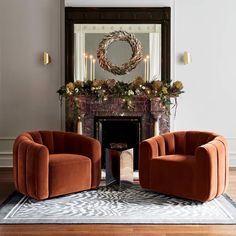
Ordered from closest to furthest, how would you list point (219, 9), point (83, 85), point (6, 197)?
point (6, 197) < point (83, 85) < point (219, 9)

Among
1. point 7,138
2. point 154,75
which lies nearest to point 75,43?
point 154,75

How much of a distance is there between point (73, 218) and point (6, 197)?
1.16 meters

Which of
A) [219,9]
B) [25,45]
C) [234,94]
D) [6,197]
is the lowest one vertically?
[6,197]

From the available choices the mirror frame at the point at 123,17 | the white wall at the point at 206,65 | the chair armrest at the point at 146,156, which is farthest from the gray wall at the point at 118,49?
the chair armrest at the point at 146,156

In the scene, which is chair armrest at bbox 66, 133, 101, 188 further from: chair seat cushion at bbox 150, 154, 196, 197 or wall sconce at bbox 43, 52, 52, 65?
wall sconce at bbox 43, 52, 52, 65

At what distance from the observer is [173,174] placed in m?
4.69

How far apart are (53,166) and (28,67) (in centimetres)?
230

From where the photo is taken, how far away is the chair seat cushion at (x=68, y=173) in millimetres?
4621

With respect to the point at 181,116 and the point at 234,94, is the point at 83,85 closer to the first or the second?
the point at 181,116

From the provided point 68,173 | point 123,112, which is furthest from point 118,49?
point 68,173

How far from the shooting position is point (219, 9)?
6.38 meters

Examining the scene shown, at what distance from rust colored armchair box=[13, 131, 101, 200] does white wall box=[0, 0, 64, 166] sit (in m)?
1.13

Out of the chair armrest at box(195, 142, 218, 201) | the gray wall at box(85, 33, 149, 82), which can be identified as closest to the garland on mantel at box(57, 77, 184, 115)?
the gray wall at box(85, 33, 149, 82)

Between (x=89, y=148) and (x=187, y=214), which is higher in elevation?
(x=89, y=148)
